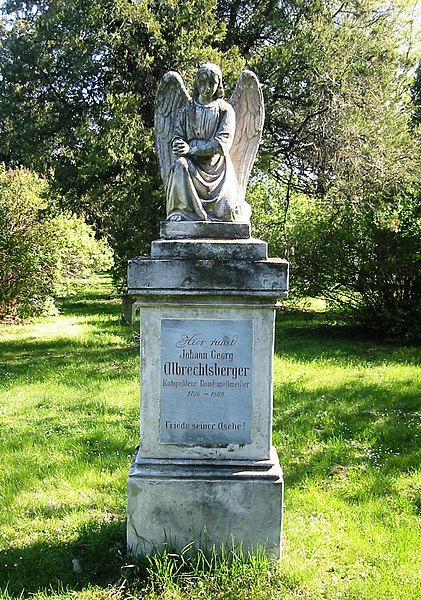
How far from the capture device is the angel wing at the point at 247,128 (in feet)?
14.1

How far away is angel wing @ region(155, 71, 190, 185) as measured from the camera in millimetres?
4355

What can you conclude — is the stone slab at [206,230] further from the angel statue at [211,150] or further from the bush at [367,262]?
the bush at [367,262]

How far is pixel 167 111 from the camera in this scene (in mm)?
4441

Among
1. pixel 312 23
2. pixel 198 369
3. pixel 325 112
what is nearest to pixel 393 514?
pixel 198 369

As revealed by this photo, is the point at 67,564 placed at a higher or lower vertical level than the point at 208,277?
lower

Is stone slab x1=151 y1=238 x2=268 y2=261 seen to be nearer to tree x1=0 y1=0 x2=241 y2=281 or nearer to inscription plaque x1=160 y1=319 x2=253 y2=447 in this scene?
inscription plaque x1=160 y1=319 x2=253 y2=447

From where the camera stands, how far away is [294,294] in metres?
13.1

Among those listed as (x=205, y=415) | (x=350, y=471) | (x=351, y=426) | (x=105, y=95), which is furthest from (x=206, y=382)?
(x=105, y=95)

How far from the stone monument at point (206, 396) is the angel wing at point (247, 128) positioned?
696mm

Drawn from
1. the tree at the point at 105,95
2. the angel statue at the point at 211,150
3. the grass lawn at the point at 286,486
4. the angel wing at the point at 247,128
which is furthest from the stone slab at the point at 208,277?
the tree at the point at 105,95

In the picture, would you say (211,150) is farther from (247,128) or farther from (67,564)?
(67,564)

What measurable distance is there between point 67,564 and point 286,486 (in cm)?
184

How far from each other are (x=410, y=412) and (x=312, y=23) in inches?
340

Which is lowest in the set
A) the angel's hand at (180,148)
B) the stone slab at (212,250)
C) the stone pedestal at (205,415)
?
the stone pedestal at (205,415)
